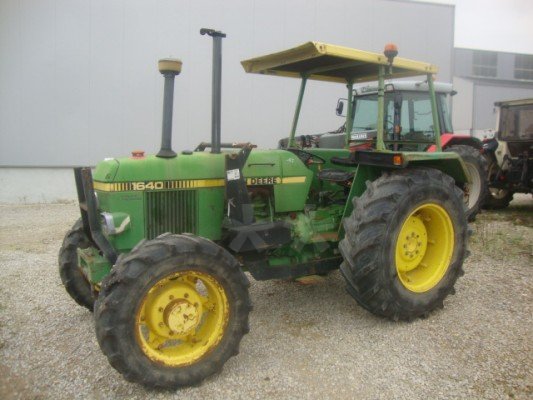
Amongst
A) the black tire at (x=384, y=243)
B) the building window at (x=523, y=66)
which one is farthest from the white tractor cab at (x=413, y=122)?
the building window at (x=523, y=66)

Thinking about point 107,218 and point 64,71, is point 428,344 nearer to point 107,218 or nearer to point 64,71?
point 107,218

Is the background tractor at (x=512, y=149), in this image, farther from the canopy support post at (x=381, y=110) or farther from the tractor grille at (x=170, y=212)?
the tractor grille at (x=170, y=212)

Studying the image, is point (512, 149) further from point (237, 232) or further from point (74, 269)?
point (74, 269)

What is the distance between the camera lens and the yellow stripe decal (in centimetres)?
336

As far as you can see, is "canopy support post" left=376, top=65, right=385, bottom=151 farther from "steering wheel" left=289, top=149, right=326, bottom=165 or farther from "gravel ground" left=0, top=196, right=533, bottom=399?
"gravel ground" left=0, top=196, right=533, bottom=399

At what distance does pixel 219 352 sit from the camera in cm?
302

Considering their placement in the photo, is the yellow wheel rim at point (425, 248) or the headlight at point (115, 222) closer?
the headlight at point (115, 222)

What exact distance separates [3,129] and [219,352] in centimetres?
948

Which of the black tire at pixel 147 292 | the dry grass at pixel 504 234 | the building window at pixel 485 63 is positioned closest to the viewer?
the black tire at pixel 147 292

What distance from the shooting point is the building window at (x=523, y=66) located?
3309 cm

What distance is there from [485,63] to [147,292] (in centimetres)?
3370

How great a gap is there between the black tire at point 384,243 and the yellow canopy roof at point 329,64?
36.7 inches

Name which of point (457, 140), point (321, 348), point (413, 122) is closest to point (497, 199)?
point (457, 140)

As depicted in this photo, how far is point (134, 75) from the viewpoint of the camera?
11.0 metres
